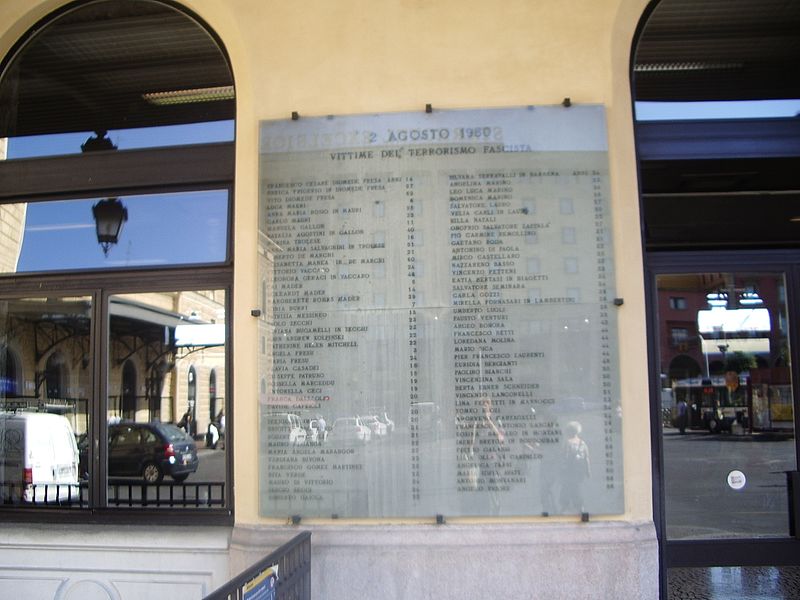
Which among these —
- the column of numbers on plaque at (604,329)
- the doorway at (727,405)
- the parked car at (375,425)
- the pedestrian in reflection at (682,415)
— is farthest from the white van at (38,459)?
the pedestrian in reflection at (682,415)

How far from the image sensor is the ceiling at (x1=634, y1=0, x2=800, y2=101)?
16.1ft

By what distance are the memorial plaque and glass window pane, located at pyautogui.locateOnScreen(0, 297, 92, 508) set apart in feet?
4.65

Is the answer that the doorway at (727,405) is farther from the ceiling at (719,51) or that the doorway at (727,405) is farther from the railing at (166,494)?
the railing at (166,494)

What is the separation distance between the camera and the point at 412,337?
14.2 feet

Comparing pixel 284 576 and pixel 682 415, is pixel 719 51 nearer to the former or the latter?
pixel 682 415

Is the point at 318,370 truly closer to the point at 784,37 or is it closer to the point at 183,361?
the point at 183,361

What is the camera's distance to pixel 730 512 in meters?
4.75

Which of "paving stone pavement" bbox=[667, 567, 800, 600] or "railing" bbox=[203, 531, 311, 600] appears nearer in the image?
"railing" bbox=[203, 531, 311, 600]

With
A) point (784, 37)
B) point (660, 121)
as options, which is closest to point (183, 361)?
point (660, 121)

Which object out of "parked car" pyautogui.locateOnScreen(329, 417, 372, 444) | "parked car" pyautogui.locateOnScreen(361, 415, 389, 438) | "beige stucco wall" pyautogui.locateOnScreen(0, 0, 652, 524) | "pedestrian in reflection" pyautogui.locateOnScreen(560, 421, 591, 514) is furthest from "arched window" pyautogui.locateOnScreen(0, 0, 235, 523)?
"pedestrian in reflection" pyautogui.locateOnScreen(560, 421, 591, 514)

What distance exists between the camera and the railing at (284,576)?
2.81 m

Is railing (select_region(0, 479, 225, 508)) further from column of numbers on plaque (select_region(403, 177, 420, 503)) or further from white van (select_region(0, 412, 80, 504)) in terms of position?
column of numbers on plaque (select_region(403, 177, 420, 503))

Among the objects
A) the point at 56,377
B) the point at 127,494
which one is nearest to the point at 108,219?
the point at 56,377

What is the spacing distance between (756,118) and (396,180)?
2.70 m
